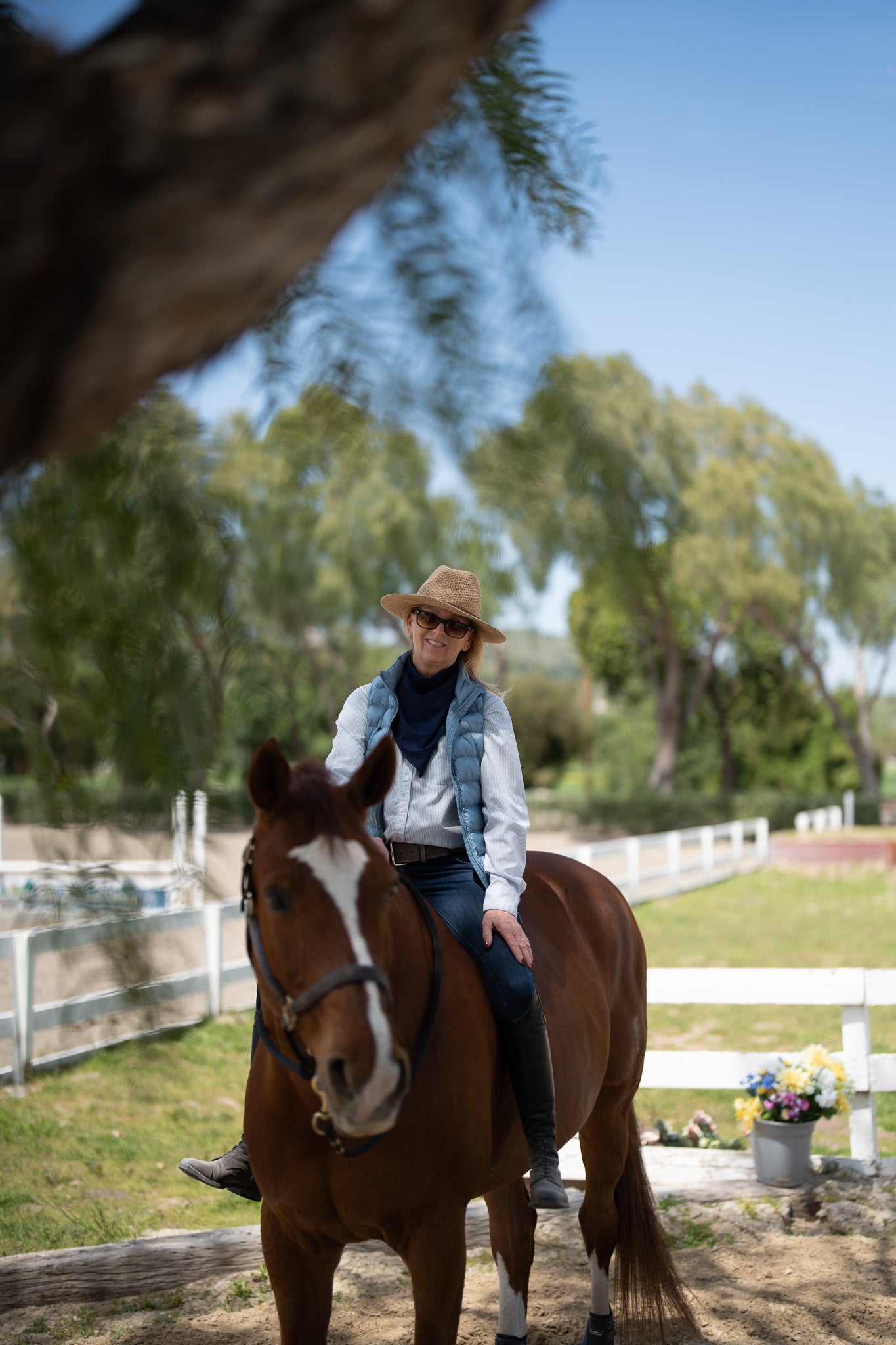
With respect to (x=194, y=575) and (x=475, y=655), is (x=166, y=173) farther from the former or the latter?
(x=475, y=655)

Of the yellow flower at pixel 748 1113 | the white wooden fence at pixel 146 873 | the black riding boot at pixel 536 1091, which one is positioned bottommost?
the yellow flower at pixel 748 1113

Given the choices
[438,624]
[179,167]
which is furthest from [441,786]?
[179,167]

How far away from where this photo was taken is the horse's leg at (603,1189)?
3576 millimetres

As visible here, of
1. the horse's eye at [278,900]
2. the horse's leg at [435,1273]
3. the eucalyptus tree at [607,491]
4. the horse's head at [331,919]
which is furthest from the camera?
the horse's leg at [435,1273]

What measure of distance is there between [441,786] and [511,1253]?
1.67 m

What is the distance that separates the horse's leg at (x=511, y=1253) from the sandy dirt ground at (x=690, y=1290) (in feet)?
0.93

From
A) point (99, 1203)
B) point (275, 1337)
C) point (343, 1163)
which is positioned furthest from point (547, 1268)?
point (343, 1163)

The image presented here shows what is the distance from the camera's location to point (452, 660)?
3.02 m

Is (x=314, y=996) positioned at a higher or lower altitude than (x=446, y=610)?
lower

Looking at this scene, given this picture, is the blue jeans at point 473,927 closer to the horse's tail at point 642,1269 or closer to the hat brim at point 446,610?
the hat brim at point 446,610

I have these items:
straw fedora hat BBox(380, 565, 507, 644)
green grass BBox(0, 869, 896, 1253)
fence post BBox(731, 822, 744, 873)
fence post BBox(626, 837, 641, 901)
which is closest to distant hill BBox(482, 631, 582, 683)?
straw fedora hat BBox(380, 565, 507, 644)

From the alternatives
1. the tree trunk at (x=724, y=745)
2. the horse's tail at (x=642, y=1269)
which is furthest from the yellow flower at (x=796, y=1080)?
the tree trunk at (x=724, y=745)

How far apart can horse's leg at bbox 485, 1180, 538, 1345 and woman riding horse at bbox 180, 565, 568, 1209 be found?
76 centimetres

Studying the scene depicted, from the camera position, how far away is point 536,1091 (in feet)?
9.09
